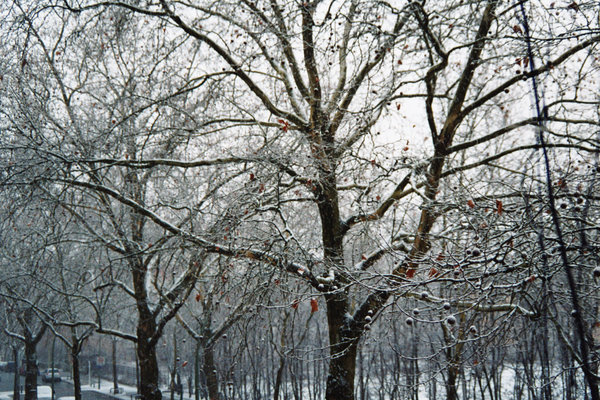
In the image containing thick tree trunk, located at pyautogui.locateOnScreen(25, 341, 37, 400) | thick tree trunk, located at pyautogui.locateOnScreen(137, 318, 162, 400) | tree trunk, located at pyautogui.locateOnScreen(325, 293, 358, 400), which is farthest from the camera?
thick tree trunk, located at pyautogui.locateOnScreen(25, 341, 37, 400)

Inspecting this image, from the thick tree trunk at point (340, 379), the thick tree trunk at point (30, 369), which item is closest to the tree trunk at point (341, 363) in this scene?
the thick tree trunk at point (340, 379)

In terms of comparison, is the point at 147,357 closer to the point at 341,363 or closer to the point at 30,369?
the point at 341,363

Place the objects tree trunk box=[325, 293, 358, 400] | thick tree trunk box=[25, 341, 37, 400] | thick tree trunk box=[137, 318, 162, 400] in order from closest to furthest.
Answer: tree trunk box=[325, 293, 358, 400], thick tree trunk box=[137, 318, 162, 400], thick tree trunk box=[25, 341, 37, 400]

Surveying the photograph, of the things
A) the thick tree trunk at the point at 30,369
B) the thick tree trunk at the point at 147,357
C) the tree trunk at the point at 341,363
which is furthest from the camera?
the thick tree trunk at the point at 30,369

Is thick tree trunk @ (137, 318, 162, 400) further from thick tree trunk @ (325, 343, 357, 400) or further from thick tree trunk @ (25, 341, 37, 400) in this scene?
thick tree trunk @ (25, 341, 37, 400)

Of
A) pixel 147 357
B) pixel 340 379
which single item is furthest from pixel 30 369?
pixel 340 379

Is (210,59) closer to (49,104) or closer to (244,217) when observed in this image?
(244,217)

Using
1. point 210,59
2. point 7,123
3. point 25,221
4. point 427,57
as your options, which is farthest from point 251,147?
point 25,221

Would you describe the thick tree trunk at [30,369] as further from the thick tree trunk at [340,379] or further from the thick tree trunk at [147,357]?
the thick tree trunk at [340,379]

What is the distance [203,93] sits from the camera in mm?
8375

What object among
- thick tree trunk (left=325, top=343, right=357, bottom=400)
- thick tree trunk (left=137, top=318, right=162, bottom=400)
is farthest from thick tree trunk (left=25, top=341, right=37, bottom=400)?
thick tree trunk (left=325, top=343, right=357, bottom=400)

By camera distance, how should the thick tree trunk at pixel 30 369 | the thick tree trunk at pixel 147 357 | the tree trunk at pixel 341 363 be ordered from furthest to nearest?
1. the thick tree trunk at pixel 30 369
2. the thick tree trunk at pixel 147 357
3. the tree trunk at pixel 341 363

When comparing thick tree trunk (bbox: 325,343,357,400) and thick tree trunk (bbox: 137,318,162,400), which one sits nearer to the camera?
thick tree trunk (bbox: 325,343,357,400)

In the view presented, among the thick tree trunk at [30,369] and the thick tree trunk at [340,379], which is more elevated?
the thick tree trunk at [340,379]
